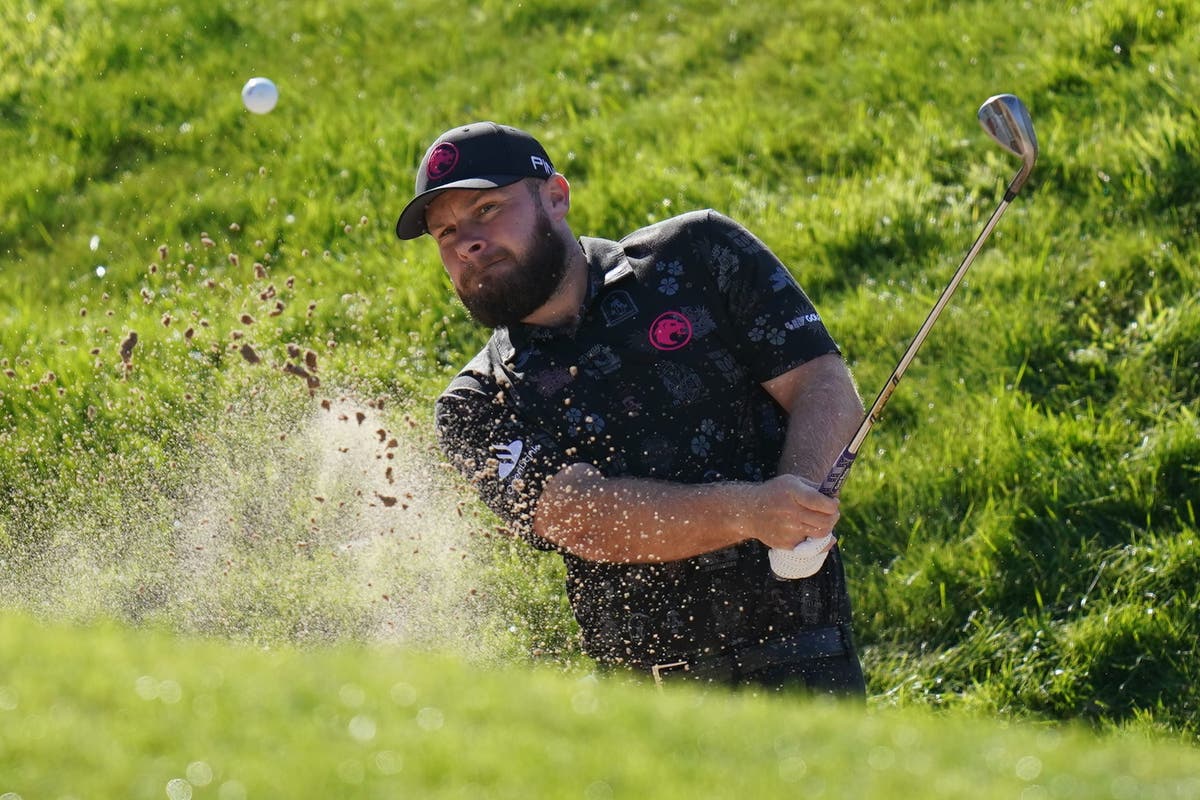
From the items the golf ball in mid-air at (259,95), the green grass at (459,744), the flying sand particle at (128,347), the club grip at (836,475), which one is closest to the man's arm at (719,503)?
the club grip at (836,475)

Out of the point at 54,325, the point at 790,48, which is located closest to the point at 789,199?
the point at 790,48

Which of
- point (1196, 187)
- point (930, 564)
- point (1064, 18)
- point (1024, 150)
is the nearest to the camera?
point (1024, 150)

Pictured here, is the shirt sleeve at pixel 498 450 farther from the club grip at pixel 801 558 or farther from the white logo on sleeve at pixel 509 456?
the club grip at pixel 801 558

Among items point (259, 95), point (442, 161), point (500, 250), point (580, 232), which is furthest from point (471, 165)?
point (259, 95)

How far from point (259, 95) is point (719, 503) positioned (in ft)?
16.0

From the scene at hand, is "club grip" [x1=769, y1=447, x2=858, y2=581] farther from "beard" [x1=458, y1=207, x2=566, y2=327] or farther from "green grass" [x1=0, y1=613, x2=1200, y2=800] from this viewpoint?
"beard" [x1=458, y1=207, x2=566, y2=327]

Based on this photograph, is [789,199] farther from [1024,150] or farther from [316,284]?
[1024,150]

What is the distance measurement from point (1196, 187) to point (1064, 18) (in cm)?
158

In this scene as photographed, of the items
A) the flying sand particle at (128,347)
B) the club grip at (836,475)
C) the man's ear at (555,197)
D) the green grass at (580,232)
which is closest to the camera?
the club grip at (836,475)

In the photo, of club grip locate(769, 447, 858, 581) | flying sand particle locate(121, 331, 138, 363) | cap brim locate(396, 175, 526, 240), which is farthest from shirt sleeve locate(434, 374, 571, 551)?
flying sand particle locate(121, 331, 138, 363)

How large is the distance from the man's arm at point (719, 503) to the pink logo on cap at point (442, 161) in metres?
1.03

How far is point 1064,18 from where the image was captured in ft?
27.2

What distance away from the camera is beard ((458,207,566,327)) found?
5.05m

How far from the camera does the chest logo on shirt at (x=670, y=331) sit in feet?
16.4
